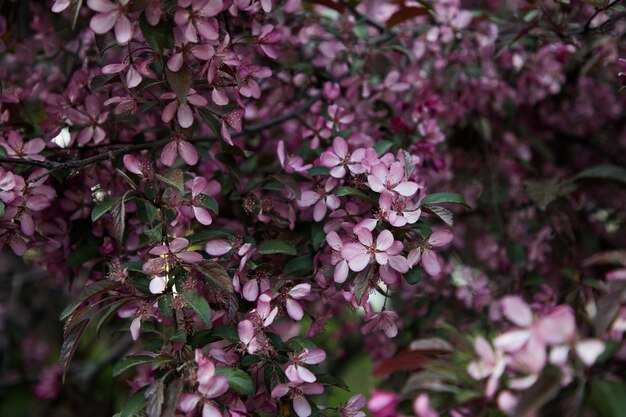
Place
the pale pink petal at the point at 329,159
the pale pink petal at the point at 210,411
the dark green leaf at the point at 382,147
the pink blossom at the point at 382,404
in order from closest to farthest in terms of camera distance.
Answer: the pink blossom at the point at 382,404
the pale pink petal at the point at 210,411
the pale pink petal at the point at 329,159
the dark green leaf at the point at 382,147

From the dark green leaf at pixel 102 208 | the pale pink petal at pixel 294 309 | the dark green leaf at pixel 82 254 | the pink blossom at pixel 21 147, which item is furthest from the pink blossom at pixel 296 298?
the pink blossom at pixel 21 147

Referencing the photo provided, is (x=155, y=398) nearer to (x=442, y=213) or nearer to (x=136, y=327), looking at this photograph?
(x=136, y=327)

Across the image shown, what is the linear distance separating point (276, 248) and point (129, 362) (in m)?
0.31

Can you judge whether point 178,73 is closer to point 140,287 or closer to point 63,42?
point 140,287

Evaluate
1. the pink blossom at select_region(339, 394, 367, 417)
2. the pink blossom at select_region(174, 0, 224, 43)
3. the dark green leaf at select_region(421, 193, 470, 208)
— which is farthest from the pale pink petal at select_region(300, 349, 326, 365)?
the pink blossom at select_region(174, 0, 224, 43)

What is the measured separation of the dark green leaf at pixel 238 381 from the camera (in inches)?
36.2

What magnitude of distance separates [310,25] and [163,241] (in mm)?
846

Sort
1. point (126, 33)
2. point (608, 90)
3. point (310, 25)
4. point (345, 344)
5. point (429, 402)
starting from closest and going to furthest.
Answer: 1. point (429, 402)
2. point (126, 33)
3. point (310, 25)
4. point (608, 90)
5. point (345, 344)

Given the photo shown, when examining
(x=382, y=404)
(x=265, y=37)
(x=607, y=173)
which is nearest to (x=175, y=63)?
(x=265, y=37)

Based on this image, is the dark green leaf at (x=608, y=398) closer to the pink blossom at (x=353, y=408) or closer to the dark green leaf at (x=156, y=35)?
the pink blossom at (x=353, y=408)

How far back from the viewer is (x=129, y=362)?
0.99 m

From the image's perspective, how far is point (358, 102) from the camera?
1583 mm

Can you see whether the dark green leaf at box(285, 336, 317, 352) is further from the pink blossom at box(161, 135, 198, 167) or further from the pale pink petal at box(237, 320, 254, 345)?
the pink blossom at box(161, 135, 198, 167)

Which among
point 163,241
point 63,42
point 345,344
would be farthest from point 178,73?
point 345,344
